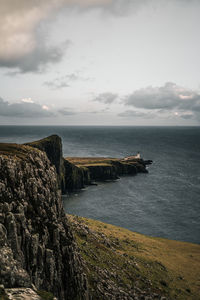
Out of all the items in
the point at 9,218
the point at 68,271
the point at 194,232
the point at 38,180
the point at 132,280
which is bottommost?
the point at 194,232

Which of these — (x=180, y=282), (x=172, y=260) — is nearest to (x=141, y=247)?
(x=172, y=260)

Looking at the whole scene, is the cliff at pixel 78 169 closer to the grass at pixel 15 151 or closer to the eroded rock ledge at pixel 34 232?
the grass at pixel 15 151

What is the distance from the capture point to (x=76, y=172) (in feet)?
489

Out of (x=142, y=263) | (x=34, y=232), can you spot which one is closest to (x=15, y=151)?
(x=34, y=232)

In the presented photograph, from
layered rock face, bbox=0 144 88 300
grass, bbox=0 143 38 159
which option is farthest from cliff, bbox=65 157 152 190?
layered rock face, bbox=0 144 88 300

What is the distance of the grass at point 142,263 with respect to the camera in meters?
44.3

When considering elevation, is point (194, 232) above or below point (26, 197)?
below

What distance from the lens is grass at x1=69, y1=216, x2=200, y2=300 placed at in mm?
44312

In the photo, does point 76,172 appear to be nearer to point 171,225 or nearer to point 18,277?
point 171,225

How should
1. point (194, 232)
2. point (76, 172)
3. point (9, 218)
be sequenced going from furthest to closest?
point (76, 172)
point (194, 232)
point (9, 218)

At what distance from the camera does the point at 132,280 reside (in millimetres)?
44469

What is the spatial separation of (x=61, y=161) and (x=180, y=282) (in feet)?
327

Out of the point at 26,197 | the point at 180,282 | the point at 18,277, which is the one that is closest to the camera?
the point at 18,277

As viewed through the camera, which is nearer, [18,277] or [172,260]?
[18,277]
